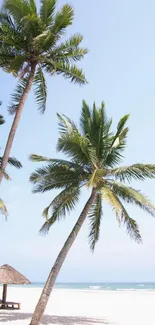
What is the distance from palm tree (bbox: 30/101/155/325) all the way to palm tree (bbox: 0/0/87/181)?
1.80m

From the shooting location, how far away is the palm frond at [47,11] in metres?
13.3

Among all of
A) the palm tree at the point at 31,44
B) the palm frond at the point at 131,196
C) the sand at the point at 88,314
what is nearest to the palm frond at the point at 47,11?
the palm tree at the point at 31,44

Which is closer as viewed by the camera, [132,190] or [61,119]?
[132,190]

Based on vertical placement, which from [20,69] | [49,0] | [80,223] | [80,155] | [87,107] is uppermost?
[49,0]

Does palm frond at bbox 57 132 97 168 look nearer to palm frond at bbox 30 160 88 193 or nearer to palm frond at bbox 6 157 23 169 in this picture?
palm frond at bbox 30 160 88 193

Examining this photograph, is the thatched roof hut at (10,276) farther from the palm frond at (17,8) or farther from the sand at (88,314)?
the palm frond at (17,8)

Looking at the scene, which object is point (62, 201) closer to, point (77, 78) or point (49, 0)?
point (77, 78)

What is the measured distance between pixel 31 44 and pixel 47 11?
1469 millimetres

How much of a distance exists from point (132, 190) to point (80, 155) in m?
2.17

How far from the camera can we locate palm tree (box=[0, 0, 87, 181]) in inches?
504

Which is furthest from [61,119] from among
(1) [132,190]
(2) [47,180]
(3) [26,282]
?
(3) [26,282]

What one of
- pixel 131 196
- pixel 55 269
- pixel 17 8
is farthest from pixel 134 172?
pixel 17 8

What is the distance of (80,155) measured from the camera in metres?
12.9

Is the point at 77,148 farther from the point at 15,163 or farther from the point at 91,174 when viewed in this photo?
the point at 15,163
